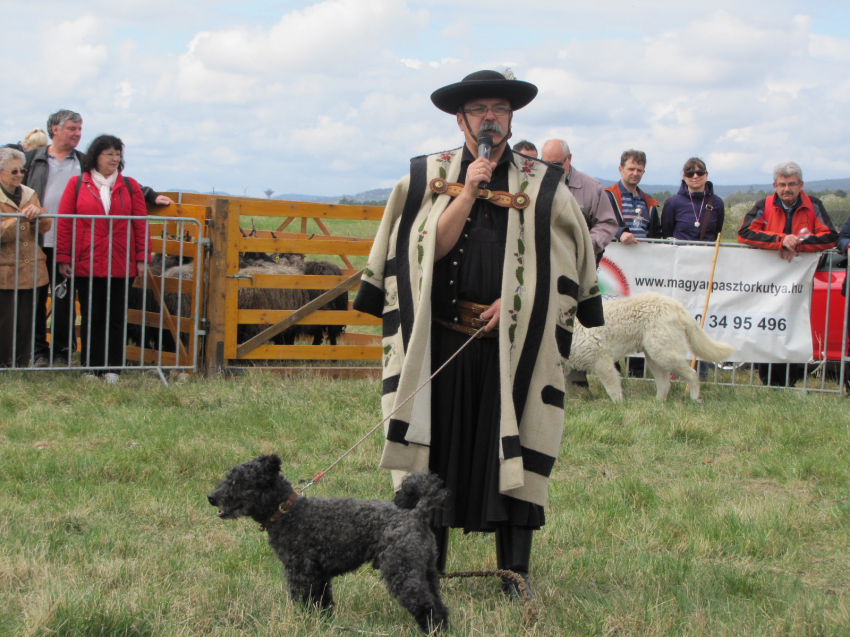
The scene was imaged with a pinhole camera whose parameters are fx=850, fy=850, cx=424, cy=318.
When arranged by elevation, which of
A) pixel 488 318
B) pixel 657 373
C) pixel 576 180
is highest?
pixel 576 180

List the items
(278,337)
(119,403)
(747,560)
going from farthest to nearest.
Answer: (278,337), (119,403), (747,560)

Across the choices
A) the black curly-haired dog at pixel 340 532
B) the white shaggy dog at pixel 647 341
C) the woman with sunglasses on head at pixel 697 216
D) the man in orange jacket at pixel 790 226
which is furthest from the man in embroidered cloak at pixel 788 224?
the black curly-haired dog at pixel 340 532

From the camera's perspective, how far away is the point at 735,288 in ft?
26.9

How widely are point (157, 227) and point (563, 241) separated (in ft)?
23.1

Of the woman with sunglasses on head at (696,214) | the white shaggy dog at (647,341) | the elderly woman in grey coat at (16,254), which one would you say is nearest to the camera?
the elderly woman in grey coat at (16,254)

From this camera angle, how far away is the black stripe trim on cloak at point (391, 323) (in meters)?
3.27

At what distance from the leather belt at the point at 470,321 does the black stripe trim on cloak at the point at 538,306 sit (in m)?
0.14

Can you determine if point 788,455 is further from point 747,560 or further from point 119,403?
point 119,403

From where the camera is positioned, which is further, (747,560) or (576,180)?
(576,180)

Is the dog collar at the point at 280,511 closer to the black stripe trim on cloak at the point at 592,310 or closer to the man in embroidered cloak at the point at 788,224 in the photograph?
the black stripe trim on cloak at the point at 592,310

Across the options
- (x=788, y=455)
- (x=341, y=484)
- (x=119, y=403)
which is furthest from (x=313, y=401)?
(x=788, y=455)

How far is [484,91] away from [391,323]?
94 centimetres

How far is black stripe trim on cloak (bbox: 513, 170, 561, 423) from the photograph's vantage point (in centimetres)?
319

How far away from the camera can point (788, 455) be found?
221 inches
